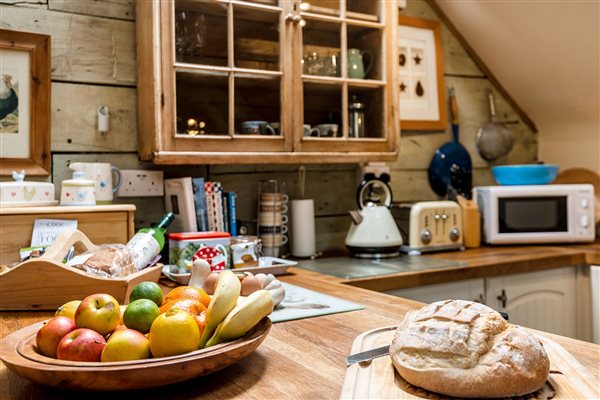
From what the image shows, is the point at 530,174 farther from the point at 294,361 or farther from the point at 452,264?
the point at 294,361

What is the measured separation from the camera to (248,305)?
807mm

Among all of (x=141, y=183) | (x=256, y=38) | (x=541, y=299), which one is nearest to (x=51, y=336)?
(x=141, y=183)

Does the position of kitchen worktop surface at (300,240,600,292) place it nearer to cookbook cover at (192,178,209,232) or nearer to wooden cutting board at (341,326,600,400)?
cookbook cover at (192,178,209,232)

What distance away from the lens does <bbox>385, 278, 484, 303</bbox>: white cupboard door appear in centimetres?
183

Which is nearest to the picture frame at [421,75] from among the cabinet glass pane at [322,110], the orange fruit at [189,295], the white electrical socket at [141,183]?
the cabinet glass pane at [322,110]

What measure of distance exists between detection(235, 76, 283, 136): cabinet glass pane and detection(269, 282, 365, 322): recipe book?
709mm

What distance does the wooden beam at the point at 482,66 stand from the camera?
9.04 ft

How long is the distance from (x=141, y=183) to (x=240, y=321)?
132 centimetres

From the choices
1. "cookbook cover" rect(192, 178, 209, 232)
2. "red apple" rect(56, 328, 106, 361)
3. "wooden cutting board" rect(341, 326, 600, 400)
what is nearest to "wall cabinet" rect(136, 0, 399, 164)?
"cookbook cover" rect(192, 178, 209, 232)

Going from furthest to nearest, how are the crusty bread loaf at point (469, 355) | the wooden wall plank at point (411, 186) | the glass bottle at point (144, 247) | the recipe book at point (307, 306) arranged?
1. the wooden wall plank at point (411, 186)
2. the glass bottle at point (144, 247)
3. the recipe book at point (307, 306)
4. the crusty bread loaf at point (469, 355)

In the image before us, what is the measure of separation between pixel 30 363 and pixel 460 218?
1.96 meters

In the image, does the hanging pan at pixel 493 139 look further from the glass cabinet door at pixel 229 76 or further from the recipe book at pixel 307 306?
the recipe book at pixel 307 306

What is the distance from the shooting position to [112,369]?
69cm

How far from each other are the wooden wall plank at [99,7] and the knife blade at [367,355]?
1637mm
